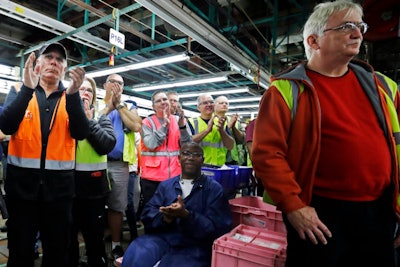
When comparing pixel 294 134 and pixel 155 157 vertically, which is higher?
pixel 294 134

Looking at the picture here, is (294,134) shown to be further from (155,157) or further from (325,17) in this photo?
(155,157)

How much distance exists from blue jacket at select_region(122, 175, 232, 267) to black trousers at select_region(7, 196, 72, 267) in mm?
438

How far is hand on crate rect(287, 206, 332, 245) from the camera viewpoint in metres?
1.06

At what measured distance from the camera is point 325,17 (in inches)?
48.7

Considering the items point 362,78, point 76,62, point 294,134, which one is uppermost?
point 76,62

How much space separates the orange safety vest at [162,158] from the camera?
105 inches

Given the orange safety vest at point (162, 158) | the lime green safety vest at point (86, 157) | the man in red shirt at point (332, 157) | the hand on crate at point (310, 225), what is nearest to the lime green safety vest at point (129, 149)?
the orange safety vest at point (162, 158)

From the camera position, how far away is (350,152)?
1.11m

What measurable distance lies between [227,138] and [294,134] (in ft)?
6.92

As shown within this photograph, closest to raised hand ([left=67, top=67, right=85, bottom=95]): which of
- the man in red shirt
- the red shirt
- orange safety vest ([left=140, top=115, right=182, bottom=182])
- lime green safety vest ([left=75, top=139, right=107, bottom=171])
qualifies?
lime green safety vest ([left=75, top=139, right=107, bottom=171])

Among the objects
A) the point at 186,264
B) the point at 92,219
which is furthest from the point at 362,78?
the point at 92,219

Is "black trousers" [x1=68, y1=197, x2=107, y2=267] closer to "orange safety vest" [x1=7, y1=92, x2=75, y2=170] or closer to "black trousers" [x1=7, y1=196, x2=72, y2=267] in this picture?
"black trousers" [x1=7, y1=196, x2=72, y2=267]

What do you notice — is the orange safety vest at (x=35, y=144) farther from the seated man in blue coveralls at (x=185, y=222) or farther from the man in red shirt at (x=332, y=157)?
the man in red shirt at (x=332, y=157)

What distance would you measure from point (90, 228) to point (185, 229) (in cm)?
88
